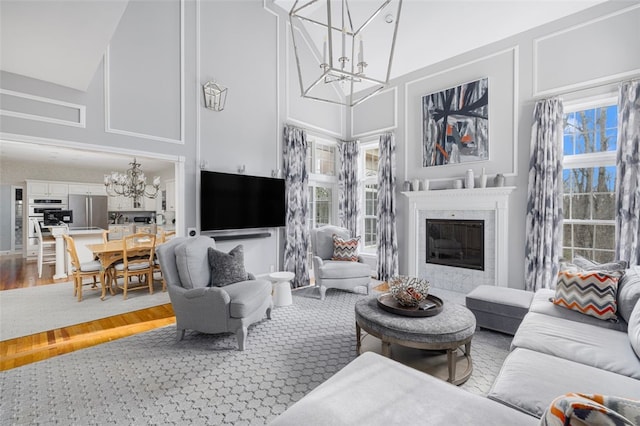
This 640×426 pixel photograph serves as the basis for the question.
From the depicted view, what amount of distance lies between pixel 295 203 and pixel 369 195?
68.6 inches

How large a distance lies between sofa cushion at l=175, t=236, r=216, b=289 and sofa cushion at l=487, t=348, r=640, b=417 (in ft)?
8.53

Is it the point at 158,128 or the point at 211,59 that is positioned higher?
the point at 211,59

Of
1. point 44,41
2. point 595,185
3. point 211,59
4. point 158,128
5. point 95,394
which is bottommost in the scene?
point 95,394

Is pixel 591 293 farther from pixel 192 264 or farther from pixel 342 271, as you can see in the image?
pixel 192 264

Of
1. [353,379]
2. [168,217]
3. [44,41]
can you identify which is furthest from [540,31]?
[168,217]

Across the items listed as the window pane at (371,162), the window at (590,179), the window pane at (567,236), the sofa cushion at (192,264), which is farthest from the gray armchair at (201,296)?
the window at (590,179)

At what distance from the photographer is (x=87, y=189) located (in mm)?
8992

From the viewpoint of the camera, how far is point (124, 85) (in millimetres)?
3543

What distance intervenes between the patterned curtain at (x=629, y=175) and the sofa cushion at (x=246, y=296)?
13.4ft

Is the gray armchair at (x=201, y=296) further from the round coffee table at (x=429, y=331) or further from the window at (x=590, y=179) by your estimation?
the window at (x=590, y=179)

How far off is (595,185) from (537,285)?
1464 mm

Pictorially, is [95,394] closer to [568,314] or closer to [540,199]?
[568,314]

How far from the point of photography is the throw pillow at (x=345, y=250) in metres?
4.64

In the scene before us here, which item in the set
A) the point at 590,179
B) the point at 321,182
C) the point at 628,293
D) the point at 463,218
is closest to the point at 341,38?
the point at 321,182
